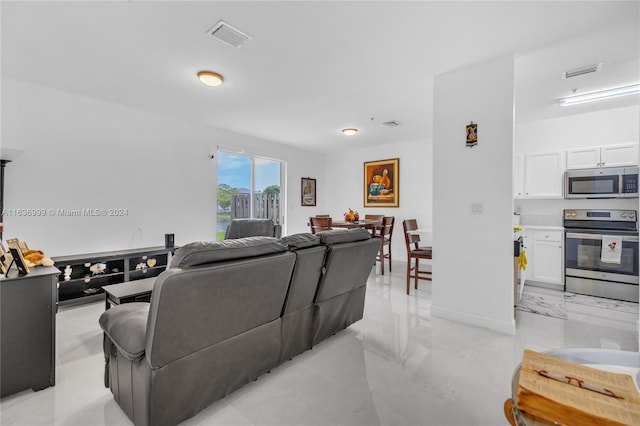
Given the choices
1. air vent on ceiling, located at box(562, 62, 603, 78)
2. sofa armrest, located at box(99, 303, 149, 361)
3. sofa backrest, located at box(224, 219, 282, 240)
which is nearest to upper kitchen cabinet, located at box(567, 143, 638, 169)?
air vent on ceiling, located at box(562, 62, 603, 78)

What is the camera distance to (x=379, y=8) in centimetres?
208

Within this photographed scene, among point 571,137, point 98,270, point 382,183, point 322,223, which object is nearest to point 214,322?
point 98,270

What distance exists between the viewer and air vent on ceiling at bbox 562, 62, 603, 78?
288 cm

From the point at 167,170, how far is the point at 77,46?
84.7 inches

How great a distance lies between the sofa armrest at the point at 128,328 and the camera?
56.9 inches

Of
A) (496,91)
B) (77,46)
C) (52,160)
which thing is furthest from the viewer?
(52,160)

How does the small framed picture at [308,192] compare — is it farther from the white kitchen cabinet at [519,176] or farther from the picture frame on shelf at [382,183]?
the white kitchen cabinet at [519,176]

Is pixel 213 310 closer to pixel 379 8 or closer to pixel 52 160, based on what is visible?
pixel 379 8

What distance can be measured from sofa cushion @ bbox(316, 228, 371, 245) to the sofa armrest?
4.02 ft

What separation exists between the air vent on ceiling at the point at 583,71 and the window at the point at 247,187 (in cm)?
486

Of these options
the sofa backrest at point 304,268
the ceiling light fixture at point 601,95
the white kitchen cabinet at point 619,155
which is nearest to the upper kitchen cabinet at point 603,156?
the white kitchen cabinet at point 619,155

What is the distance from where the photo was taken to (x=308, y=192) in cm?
706

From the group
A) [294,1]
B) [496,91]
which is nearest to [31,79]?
[294,1]

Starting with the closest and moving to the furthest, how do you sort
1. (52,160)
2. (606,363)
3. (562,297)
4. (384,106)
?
(606,363)
(52,160)
(562,297)
(384,106)
